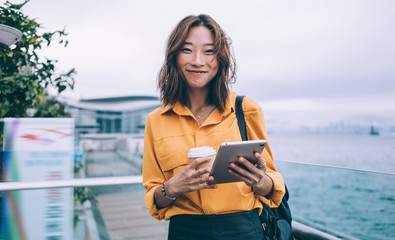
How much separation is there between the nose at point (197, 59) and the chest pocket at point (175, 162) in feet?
1.19

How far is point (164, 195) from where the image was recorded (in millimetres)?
1095

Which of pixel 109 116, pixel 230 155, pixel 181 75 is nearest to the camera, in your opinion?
pixel 230 155

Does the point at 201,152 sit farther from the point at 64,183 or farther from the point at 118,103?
the point at 118,103

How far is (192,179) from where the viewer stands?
96 centimetres

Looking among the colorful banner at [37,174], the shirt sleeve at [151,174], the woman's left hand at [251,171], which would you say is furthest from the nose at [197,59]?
the colorful banner at [37,174]

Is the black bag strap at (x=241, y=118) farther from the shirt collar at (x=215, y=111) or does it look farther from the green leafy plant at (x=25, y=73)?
the green leafy plant at (x=25, y=73)

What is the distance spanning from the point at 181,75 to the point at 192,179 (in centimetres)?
49

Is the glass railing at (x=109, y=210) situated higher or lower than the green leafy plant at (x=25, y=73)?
lower

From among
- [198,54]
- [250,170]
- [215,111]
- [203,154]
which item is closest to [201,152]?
[203,154]

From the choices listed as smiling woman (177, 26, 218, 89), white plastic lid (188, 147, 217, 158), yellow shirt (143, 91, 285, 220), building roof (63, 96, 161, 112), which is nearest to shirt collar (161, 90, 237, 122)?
yellow shirt (143, 91, 285, 220)

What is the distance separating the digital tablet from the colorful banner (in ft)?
5.79

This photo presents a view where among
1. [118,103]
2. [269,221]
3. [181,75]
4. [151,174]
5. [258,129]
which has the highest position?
[181,75]

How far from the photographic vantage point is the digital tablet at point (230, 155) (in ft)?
2.87

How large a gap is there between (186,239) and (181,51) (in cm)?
76
